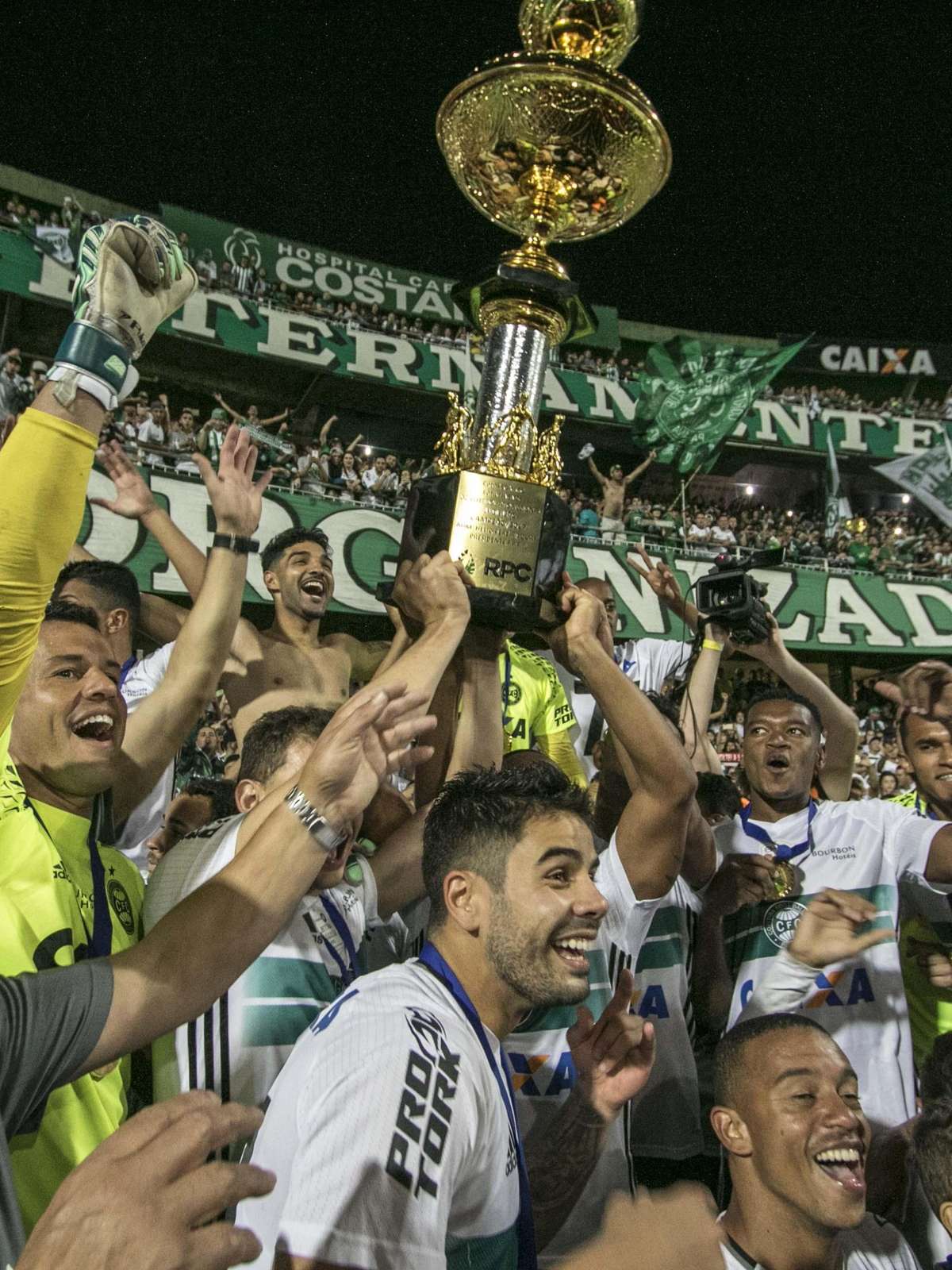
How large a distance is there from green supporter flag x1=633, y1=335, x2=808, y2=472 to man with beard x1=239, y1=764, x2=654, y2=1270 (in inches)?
534

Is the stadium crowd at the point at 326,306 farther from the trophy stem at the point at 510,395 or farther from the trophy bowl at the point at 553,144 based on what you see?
the trophy stem at the point at 510,395

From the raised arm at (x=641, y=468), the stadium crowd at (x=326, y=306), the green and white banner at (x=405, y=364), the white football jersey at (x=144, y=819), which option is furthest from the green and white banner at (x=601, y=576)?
the white football jersey at (x=144, y=819)

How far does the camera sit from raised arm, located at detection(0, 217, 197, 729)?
1.23 meters

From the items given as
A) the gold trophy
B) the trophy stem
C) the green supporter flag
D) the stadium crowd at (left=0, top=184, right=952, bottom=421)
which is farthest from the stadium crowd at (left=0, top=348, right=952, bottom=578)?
the trophy stem

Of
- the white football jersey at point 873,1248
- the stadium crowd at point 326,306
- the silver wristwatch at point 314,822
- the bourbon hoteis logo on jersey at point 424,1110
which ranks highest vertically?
the stadium crowd at point 326,306

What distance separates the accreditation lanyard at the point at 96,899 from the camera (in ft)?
5.85

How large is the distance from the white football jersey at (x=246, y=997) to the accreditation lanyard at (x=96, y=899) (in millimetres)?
118

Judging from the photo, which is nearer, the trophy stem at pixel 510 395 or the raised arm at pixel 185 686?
the raised arm at pixel 185 686

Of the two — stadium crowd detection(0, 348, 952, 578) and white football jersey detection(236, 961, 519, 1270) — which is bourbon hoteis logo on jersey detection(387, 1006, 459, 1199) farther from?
stadium crowd detection(0, 348, 952, 578)

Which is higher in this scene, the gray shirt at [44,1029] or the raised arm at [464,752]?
the raised arm at [464,752]

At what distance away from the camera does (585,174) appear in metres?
4.19

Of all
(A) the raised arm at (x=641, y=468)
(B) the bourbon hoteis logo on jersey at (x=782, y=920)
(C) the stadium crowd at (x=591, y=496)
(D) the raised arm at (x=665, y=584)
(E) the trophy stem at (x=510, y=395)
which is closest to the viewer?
(B) the bourbon hoteis logo on jersey at (x=782, y=920)

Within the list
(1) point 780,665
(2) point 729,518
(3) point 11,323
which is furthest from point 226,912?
(2) point 729,518

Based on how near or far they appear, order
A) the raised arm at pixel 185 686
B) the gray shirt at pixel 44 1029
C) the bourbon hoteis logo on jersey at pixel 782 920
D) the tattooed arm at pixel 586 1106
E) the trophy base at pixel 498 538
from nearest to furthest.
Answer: the gray shirt at pixel 44 1029
the tattooed arm at pixel 586 1106
the raised arm at pixel 185 686
the bourbon hoteis logo on jersey at pixel 782 920
the trophy base at pixel 498 538
